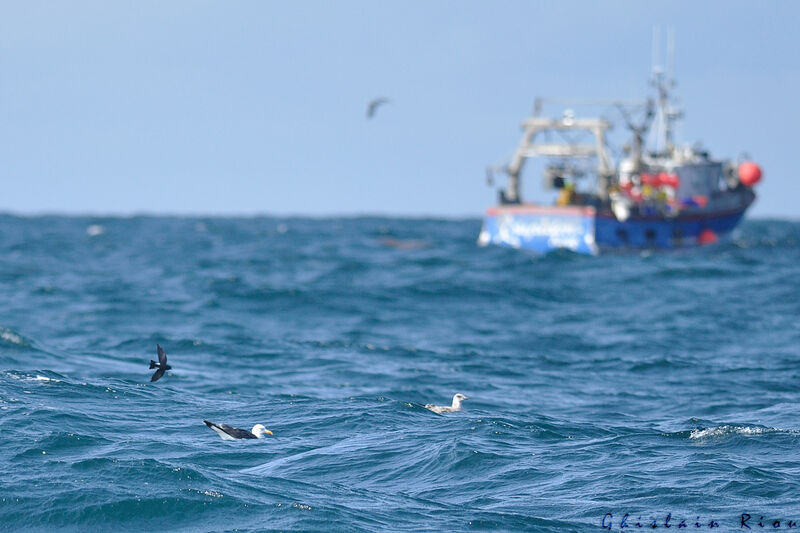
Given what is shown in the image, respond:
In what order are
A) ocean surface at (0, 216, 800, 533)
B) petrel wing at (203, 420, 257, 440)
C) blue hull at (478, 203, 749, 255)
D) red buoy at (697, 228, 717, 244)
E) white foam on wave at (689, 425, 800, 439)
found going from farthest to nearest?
red buoy at (697, 228, 717, 244) → blue hull at (478, 203, 749, 255) → white foam on wave at (689, 425, 800, 439) → petrel wing at (203, 420, 257, 440) → ocean surface at (0, 216, 800, 533)

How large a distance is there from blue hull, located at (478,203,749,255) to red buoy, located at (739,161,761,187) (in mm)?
5448

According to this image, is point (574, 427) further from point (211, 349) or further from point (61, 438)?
point (211, 349)

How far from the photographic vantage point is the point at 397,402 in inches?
787

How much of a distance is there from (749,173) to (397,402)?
179 feet

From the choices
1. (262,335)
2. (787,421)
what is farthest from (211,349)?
(787,421)

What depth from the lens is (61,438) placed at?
1586cm

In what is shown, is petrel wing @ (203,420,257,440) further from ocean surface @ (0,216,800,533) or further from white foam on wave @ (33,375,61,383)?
white foam on wave @ (33,375,61,383)

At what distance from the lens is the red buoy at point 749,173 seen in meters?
69.2

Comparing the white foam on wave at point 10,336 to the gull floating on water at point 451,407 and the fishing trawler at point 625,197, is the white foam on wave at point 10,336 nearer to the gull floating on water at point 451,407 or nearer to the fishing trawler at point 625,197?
the gull floating on water at point 451,407

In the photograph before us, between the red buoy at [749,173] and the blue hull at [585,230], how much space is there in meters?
5.45

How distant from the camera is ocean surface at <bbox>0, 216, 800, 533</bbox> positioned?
1342 cm

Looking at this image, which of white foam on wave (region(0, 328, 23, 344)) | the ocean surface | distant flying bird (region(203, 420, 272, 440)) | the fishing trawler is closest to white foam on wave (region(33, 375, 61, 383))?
the ocean surface

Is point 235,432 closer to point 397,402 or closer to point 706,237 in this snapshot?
point 397,402

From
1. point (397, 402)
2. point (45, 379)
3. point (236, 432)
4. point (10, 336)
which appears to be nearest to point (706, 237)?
point (10, 336)
